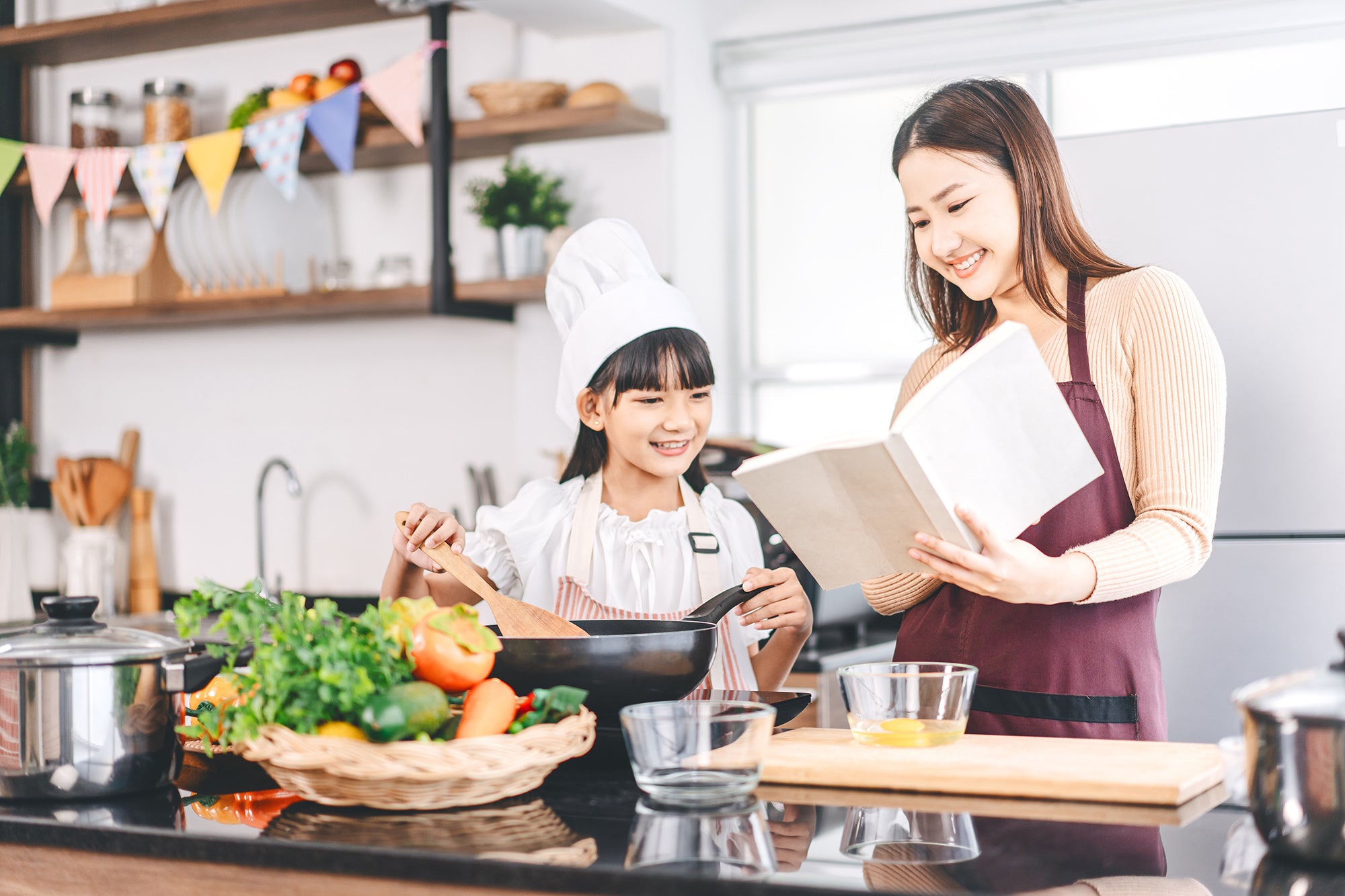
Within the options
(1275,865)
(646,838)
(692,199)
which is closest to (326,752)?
(646,838)

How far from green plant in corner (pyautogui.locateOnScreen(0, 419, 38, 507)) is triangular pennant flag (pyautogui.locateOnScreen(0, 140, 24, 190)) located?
0.69 m

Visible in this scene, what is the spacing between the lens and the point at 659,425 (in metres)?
1.67

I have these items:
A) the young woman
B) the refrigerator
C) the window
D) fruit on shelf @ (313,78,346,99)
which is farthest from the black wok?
fruit on shelf @ (313,78,346,99)

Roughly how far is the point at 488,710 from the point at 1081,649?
0.70 metres

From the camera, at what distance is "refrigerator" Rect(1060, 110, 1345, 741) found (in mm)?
1929

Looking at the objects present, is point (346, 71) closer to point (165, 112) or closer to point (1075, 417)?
point (165, 112)

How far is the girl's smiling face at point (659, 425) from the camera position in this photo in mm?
1665

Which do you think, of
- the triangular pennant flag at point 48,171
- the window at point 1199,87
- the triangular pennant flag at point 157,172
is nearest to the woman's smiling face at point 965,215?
the window at point 1199,87

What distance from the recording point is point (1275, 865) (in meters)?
0.84

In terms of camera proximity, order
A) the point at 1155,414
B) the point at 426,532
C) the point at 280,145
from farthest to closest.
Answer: the point at 280,145 → the point at 426,532 → the point at 1155,414

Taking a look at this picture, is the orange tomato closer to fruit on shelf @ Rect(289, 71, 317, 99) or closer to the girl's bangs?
the girl's bangs

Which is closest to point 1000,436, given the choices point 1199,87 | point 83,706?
point 83,706

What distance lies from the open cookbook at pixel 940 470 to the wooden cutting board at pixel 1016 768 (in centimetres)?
18

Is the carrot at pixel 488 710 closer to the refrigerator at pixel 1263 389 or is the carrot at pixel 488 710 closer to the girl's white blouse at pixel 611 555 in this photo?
the girl's white blouse at pixel 611 555
